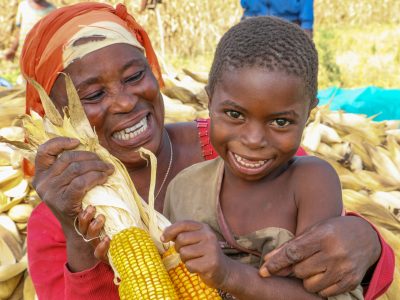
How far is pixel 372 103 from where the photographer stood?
23.8ft

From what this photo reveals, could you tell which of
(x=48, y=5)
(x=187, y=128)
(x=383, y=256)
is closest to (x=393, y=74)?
(x=48, y=5)

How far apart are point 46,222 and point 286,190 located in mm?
1042

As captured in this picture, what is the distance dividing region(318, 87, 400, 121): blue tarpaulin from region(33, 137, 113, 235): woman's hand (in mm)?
5368

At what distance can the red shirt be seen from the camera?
2186mm

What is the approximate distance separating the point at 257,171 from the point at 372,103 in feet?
18.4

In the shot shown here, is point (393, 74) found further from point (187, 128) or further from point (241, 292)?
point (241, 292)

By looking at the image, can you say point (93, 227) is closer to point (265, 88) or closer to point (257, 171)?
point (257, 171)

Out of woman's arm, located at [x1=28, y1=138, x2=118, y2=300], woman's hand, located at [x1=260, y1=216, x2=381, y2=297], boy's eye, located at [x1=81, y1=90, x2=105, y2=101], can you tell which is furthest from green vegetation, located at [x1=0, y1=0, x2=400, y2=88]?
woman's hand, located at [x1=260, y1=216, x2=381, y2=297]

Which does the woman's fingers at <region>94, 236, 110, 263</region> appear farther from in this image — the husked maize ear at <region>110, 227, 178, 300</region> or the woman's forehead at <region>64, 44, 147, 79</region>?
the woman's forehead at <region>64, 44, 147, 79</region>

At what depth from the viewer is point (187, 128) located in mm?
2969

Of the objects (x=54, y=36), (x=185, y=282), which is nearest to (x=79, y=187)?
(x=185, y=282)

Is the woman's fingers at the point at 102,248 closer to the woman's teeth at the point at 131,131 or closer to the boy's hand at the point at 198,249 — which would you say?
the boy's hand at the point at 198,249

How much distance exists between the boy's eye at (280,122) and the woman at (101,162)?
1.04ft

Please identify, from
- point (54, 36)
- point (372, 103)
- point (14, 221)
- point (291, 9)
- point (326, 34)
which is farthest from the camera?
point (326, 34)
